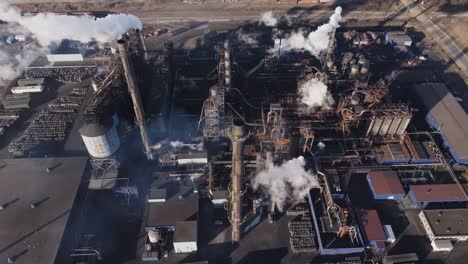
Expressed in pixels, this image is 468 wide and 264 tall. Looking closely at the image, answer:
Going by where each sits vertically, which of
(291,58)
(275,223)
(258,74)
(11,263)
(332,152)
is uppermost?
(291,58)

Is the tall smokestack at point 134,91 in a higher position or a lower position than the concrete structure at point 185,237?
higher

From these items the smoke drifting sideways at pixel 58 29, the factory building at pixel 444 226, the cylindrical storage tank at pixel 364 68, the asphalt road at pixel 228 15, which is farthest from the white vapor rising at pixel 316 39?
the factory building at pixel 444 226

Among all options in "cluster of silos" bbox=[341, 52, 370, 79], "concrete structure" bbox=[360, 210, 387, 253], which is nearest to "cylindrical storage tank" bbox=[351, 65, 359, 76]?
"cluster of silos" bbox=[341, 52, 370, 79]

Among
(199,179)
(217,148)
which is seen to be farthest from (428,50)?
(199,179)

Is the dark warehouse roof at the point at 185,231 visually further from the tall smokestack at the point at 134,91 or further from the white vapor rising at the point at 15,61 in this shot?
the white vapor rising at the point at 15,61

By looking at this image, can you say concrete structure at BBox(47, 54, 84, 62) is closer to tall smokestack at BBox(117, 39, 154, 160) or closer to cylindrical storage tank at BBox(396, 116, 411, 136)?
tall smokestack at BBox(117, 39, 154, 160)

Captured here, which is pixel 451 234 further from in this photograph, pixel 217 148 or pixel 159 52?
pixel 159 52
